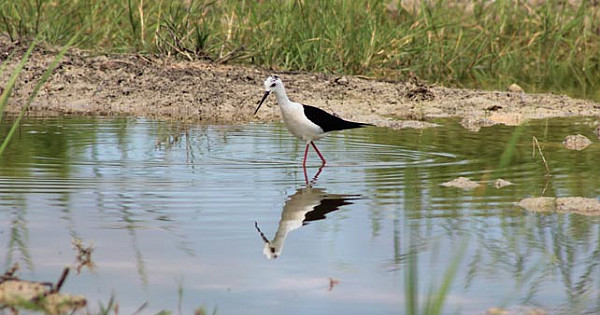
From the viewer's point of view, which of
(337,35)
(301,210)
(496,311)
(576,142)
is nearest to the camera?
(496,311)

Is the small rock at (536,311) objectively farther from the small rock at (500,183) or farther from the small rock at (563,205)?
the small rock at (500,183)

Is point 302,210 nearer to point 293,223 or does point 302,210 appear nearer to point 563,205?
point 293,223

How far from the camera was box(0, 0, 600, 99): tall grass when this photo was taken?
12.2 m

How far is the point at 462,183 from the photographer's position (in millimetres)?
6855

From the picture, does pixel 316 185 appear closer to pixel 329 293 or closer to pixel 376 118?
pixel 329 293

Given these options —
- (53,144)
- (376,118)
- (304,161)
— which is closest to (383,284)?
(304,161)

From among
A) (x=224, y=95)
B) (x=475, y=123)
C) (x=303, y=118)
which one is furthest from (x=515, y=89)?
(x=303, y=118)

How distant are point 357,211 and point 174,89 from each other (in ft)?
18.1

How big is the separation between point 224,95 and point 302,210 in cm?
521

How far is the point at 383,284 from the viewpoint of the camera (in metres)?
4.52

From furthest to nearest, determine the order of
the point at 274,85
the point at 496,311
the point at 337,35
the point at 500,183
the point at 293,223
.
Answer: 1. the point at 337,35
2. the point at 274,85
3. the point at 500,183
4. the point at 293,223
5. the point at 496,311

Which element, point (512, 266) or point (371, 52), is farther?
point (371, 52)

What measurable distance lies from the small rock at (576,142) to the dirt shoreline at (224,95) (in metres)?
1.42

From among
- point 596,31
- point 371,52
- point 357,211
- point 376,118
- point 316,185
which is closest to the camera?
point 357,211
